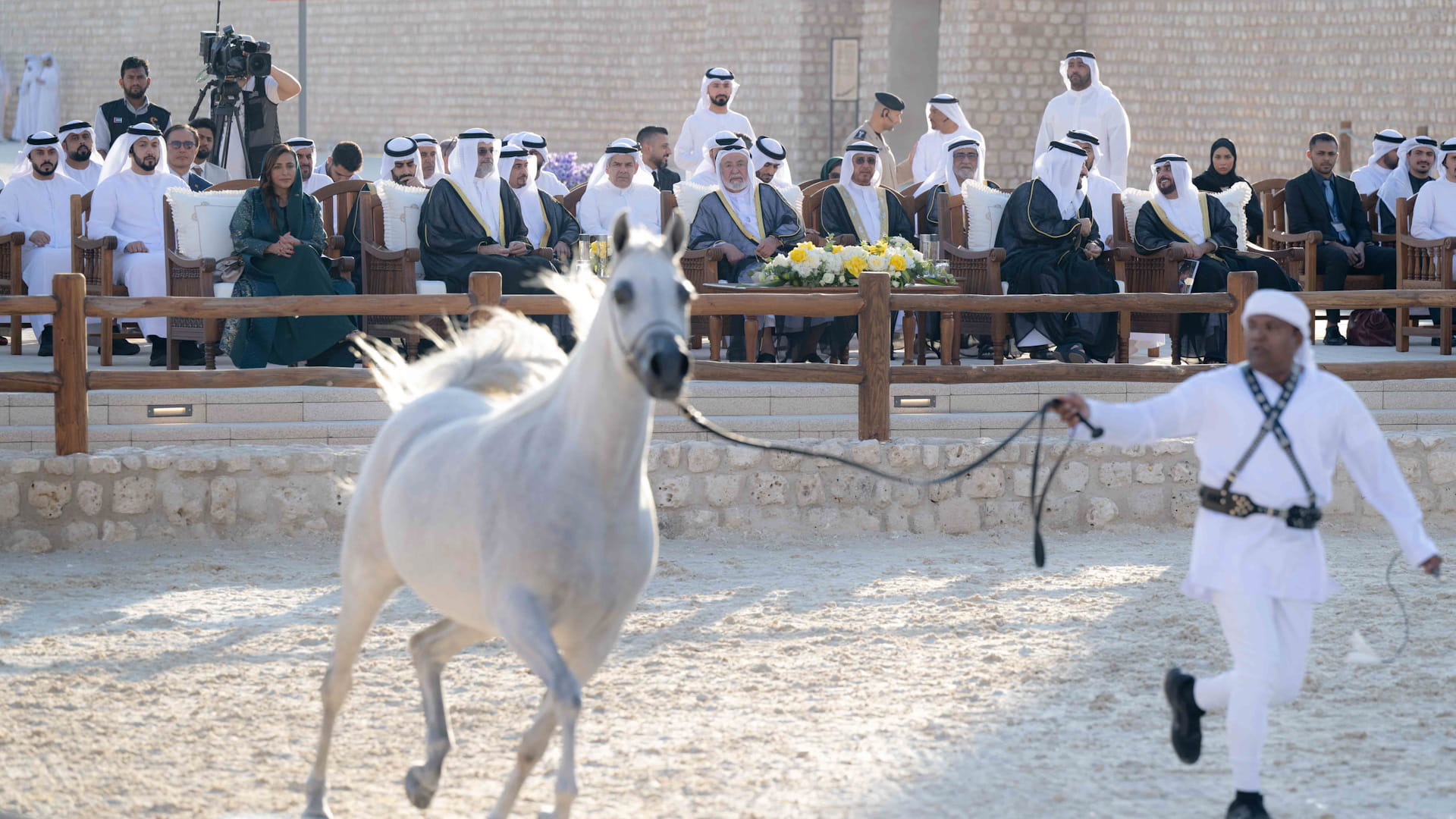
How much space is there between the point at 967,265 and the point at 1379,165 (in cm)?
591

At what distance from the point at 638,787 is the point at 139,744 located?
1.67m

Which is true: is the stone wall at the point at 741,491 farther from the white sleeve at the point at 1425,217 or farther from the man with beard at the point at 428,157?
the man with beard at the point at 428,157

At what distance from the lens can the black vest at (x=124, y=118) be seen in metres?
14.3

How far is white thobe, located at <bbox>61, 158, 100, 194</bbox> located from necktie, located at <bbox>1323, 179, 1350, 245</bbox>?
9.09m

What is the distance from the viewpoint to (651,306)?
4.01m

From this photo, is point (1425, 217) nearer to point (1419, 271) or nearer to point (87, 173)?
point (1419, 271)

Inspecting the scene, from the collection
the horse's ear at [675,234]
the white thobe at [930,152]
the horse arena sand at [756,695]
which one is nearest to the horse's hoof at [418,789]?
the horse arena sand at [756,695]

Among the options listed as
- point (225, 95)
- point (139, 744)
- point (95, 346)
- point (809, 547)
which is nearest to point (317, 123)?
point (225, 95)

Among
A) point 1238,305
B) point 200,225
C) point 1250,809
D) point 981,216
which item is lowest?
point 1250,809

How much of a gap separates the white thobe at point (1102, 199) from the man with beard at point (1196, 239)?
1.19 feet

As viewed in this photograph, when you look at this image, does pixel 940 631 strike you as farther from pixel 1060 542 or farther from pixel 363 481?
pixel 363 481

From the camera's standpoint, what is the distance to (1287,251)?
1199 centimetres

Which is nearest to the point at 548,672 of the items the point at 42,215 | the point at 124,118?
the point at 42,215

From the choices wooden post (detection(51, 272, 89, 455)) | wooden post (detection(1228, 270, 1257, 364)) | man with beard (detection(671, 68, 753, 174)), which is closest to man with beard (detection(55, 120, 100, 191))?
wooden post (detection(51, 272, 89, 455))
